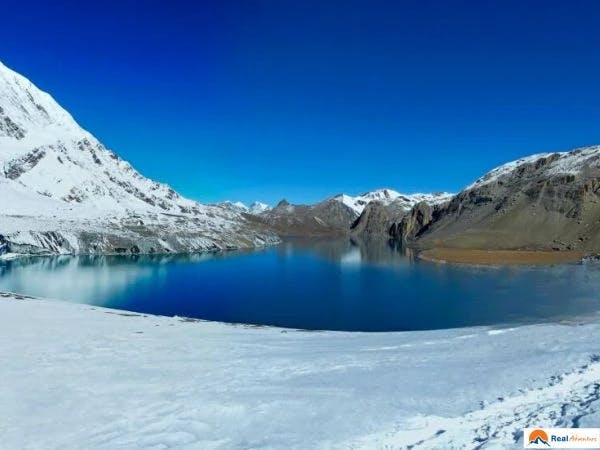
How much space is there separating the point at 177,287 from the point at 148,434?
2912 inches

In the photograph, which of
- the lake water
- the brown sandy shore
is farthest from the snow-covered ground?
the brown sandy shore

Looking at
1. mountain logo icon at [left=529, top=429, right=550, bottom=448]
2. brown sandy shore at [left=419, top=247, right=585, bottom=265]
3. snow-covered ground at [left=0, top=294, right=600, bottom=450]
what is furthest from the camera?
brown sandy shore at [left=419, top=247, right=585, bottom=265]

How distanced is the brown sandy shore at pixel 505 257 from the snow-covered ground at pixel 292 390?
108474mm

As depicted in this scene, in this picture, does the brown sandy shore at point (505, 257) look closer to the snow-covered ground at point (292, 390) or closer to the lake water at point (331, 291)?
the lake water at point (331, 291)

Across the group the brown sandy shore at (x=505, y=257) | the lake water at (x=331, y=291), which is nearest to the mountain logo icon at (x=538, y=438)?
→ the lake water at (x=331, y=291)

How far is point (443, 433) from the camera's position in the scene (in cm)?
1459

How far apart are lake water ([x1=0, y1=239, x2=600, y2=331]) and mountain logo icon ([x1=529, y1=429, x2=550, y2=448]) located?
39244mm

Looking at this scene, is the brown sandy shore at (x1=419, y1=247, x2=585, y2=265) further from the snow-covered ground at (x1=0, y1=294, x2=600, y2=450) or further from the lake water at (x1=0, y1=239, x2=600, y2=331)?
the snow-covered ground at (x1=0, y1=294, x2=600, y2=450)

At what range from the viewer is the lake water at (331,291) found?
192 ft

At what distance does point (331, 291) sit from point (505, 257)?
81680 millimetres

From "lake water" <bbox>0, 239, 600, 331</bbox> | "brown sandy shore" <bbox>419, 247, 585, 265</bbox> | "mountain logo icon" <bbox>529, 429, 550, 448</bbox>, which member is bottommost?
"lake water" <bbox>0, 239, 600, 331</bbox>

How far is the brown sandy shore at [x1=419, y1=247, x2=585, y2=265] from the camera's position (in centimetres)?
13377

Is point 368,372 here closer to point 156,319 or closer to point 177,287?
point 156,319

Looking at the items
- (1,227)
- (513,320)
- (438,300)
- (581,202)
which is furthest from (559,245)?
(1,227)
